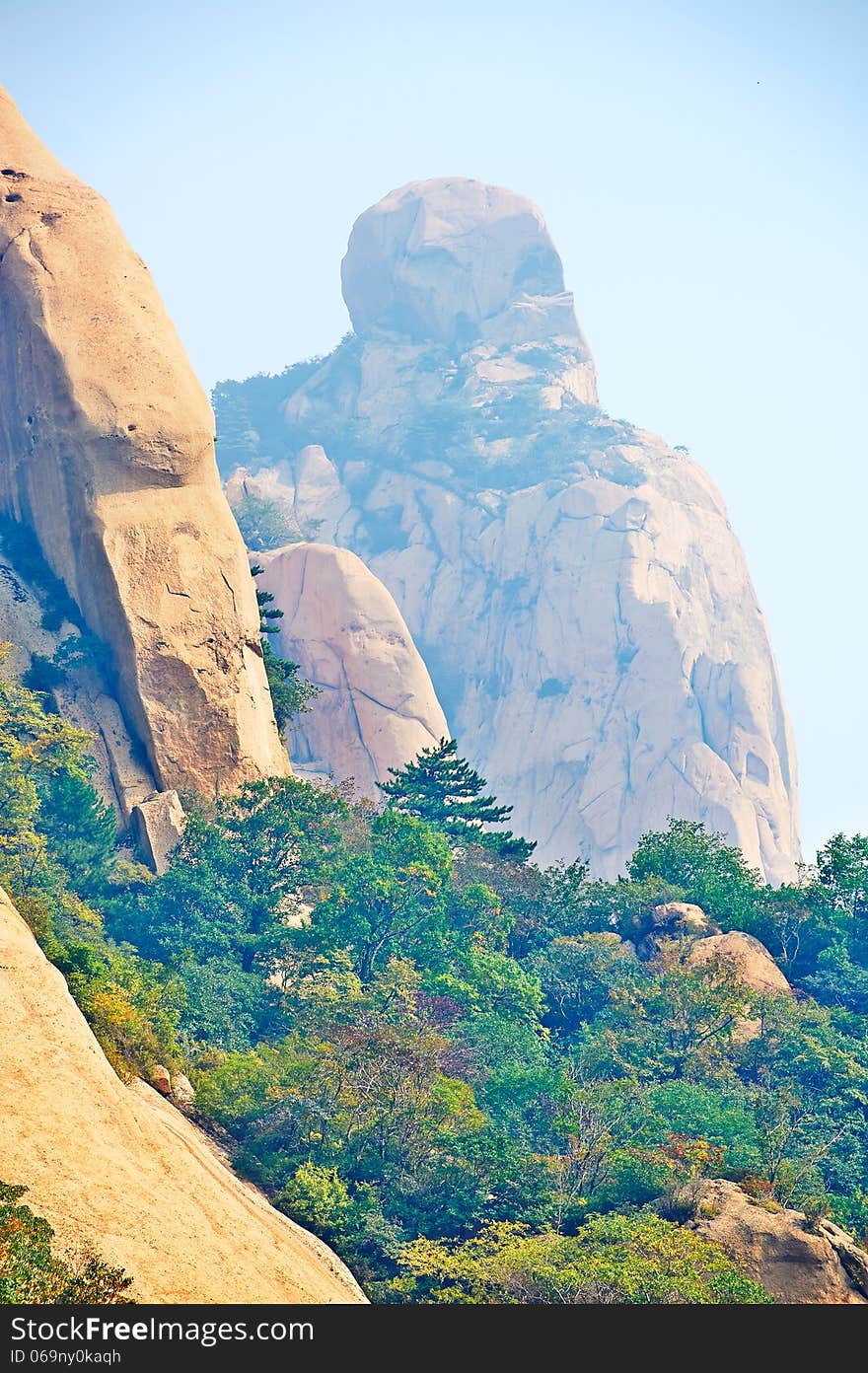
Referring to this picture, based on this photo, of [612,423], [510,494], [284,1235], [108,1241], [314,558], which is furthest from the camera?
[612,423]

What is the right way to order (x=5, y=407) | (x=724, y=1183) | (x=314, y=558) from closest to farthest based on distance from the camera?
1. (x=724, y=1183)
2. (x=5, y=407)
3. (x=314, y=558)

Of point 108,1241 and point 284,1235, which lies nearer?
point 108,1241

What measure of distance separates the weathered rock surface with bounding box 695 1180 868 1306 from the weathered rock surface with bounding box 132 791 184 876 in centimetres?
1613

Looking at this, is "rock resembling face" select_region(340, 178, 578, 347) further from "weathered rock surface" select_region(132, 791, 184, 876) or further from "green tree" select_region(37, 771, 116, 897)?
"green tree" select_region(37, 771, 116, 897)

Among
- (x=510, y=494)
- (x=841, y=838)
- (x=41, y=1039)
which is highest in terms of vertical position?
(x=510, y=494)

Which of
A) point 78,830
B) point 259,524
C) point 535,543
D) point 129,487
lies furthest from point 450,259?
point 78,830

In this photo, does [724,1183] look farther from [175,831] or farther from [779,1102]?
[175,831]

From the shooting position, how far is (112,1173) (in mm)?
19375

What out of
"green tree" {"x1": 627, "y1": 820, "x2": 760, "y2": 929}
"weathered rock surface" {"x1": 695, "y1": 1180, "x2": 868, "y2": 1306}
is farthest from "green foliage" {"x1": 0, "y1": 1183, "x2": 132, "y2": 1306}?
"green tree" {"x1": 627, "y1": 820, "x2": 760, "y2": 929}

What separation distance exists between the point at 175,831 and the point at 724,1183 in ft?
52.5

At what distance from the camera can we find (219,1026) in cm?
3197

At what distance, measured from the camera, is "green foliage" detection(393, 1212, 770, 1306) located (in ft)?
72.5

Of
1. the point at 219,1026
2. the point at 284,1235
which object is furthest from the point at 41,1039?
the point at 219,1026

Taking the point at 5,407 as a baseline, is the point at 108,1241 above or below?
below
